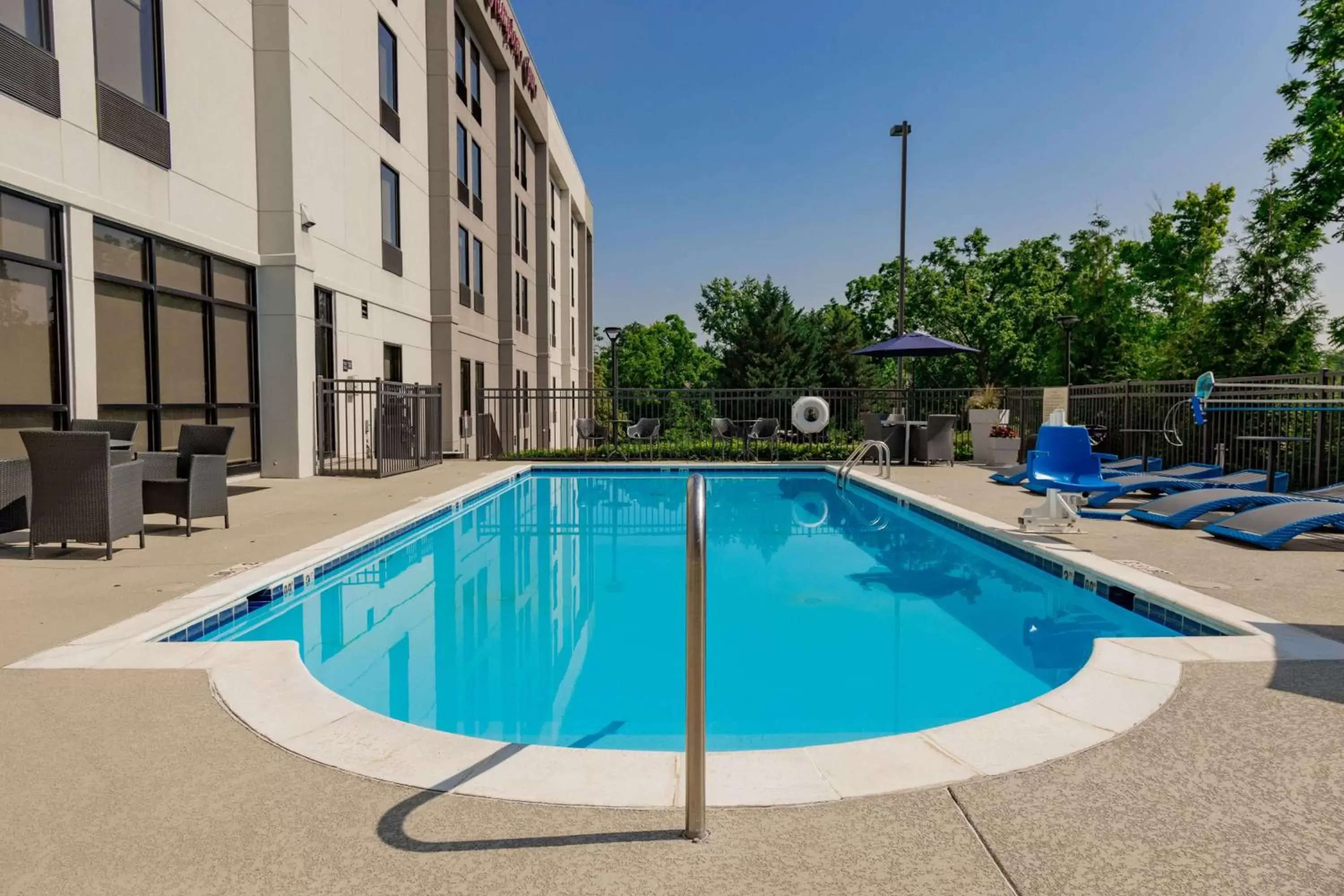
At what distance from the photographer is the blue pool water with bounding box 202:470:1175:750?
12.2ft

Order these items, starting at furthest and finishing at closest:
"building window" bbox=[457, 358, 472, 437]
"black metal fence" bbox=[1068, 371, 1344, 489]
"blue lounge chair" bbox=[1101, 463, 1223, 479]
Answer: "building window" bbox=[457, 358, 472, 437], "blue lounge chair" bbox=[1101, 463, 1223, 479], "black metal fence" bbox=[1068, 371, 1344, 489]

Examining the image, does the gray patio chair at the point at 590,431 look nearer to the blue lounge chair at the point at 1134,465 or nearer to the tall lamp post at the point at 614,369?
the tall lamp post at the point at 614,369

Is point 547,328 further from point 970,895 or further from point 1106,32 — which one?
point 970,895

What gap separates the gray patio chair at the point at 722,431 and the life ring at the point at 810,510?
3.79 meters

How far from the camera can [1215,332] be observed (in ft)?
89.9

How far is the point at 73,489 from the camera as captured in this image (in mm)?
5441

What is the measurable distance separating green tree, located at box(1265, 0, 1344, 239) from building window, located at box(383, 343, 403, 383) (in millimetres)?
21228

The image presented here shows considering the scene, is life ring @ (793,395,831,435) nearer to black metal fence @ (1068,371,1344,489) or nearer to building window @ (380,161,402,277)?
black metal fence @ (1068,371,1344,489)

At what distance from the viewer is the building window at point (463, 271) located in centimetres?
1892

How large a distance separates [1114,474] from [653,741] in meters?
9.09

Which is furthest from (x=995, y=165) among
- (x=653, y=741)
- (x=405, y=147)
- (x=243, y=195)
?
(x=653, y=741)

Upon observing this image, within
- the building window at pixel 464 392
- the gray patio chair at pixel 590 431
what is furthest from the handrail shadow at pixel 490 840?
the building window at pixel 464 392

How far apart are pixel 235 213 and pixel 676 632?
31.0ft

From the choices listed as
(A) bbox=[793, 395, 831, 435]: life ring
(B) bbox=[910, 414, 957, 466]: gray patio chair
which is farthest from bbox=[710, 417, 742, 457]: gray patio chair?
(B) bbox=[910, 414, 957, 466]: gray patio chair
